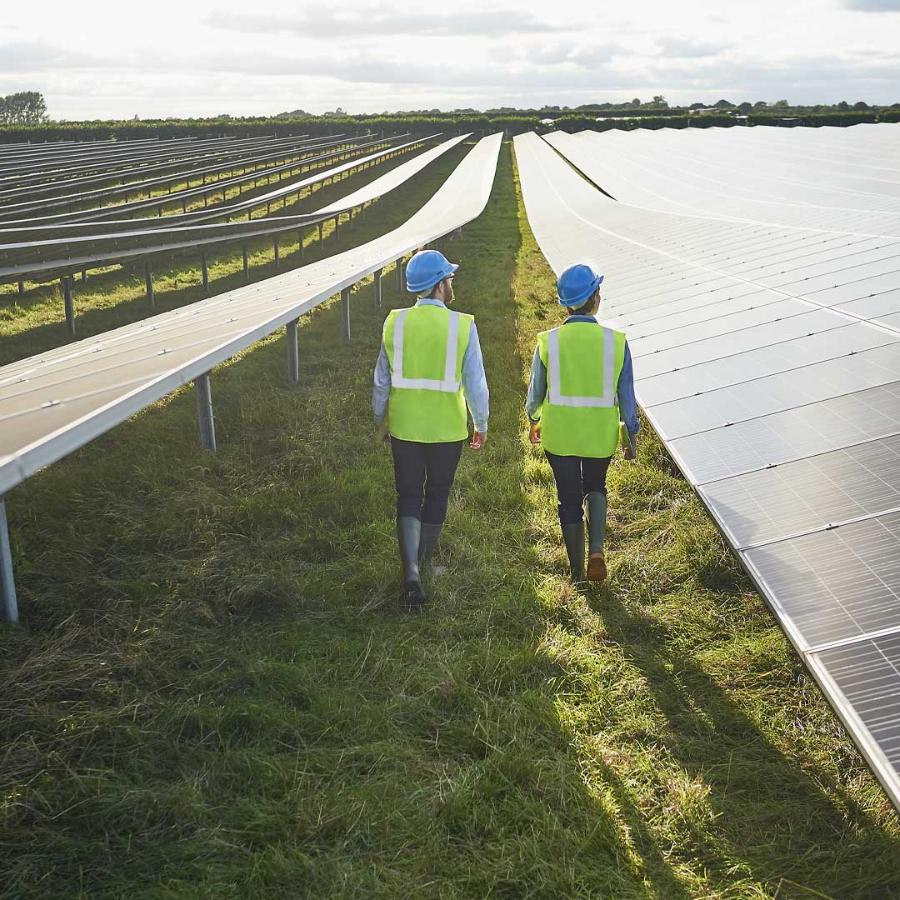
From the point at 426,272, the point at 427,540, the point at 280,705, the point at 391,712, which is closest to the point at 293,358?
the point at 427,540

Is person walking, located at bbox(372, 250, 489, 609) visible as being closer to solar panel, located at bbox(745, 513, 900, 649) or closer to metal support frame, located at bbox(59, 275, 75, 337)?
solar panel, located at bbox(745, 513, 900, 649)

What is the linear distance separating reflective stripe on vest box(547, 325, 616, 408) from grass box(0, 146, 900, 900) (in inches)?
43.8

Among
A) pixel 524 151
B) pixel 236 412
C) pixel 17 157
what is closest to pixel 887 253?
pixel 236 412

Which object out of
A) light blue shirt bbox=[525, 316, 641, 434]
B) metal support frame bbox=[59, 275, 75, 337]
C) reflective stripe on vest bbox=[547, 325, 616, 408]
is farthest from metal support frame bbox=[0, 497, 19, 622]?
metal support frame bbox=[59, 275, 75, 337]

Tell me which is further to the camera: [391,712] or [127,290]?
[127,290]

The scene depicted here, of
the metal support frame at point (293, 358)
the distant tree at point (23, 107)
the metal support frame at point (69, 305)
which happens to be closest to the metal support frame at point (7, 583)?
the metal support frame at point (293, 358)

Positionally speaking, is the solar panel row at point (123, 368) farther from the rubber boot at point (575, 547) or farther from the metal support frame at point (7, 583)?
the rubber boot at point (575, 547)

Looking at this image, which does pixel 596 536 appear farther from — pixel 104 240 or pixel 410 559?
pixel 104 240

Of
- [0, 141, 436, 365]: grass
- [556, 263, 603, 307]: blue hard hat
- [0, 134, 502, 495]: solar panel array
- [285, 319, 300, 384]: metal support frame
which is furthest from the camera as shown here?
[0, 141, 436, 365]: grass

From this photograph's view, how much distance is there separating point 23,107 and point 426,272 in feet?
385

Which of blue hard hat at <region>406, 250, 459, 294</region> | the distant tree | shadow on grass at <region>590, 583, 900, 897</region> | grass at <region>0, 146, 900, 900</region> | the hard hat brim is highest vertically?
the distant tree

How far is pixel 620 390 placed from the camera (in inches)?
212

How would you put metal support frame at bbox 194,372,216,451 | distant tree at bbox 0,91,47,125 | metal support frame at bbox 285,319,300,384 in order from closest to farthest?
metal support frame at bbox 194,372,216,451
metal support frame at bbox 285,319,300,384
distant tree at bbox 0,91,47,125

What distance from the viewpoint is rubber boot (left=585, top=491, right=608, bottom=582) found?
5.45 meters
